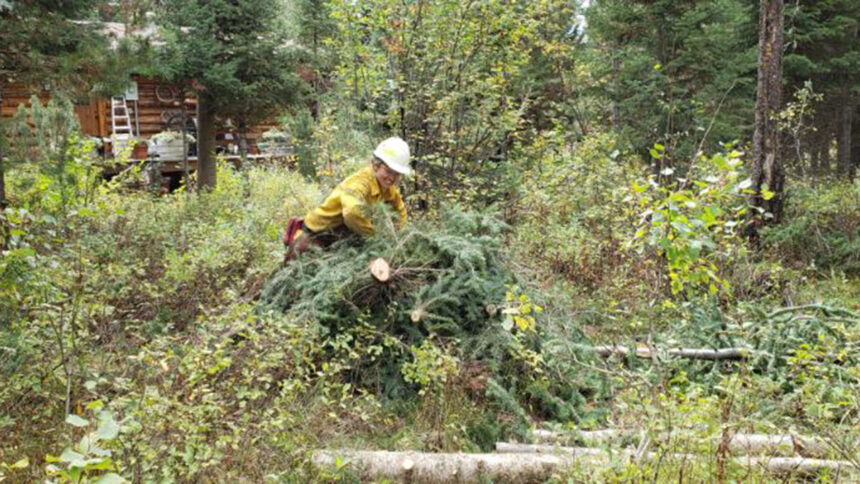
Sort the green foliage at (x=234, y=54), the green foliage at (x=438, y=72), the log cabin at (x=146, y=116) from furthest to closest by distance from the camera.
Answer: the log cabin at (x=146, y=116), the green foliage at (x=234, y=54), the green foliage at (x=438, y=72)

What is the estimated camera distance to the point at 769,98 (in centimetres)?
984

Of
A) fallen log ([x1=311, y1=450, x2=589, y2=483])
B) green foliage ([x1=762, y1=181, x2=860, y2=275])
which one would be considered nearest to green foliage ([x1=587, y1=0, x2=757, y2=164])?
green foliage ([x1=762, y1=181, x2=860, y2=275])

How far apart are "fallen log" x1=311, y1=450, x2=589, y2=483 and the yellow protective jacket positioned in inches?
92.5

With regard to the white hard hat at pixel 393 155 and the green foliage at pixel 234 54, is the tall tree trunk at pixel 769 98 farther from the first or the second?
the green foliage at pixel 234 54

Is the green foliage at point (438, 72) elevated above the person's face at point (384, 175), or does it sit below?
above

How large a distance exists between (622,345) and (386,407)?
2448 mm

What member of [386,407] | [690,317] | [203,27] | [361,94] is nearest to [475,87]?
[361,94]

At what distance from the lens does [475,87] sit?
8836 mm

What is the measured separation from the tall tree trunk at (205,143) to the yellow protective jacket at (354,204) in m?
9.38

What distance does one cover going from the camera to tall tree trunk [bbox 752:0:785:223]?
959 centimetres

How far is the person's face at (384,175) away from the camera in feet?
19.6

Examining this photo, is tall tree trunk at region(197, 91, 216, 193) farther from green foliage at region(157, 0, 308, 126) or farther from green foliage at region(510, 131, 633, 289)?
green foliage at region(510, 131, 633, 289)

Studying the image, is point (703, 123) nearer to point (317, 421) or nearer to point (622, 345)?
point (622, 345)

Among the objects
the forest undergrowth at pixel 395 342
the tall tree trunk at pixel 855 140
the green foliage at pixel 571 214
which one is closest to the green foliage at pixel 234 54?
the forest undergrowth at pixel 395 342
